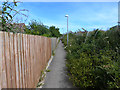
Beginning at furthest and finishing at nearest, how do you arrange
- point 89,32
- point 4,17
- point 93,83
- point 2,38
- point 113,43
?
point 89,32
point 113,43
point 93,83
point 4,17
point 2,38

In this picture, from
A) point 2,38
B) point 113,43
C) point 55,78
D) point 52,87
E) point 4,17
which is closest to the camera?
point 2,38

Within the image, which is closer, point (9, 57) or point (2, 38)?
point (2, 38)

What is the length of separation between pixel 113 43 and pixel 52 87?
12.5 feet

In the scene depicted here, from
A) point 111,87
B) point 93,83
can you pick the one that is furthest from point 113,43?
point 111,87

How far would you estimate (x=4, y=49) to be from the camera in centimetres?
110

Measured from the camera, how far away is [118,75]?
70.3 inches

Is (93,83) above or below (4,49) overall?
below

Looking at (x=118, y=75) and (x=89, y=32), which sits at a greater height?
(x=89, y=32)

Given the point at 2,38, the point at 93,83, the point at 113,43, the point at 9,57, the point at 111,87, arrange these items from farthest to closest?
the point at 113,43, the point at 93,83, the point at 111,87, the point at 9,57, the point at 2,38

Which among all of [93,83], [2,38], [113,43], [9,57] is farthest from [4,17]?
[113,43]

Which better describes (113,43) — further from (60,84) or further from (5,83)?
(5,83)

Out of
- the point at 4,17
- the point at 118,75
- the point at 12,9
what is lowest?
the point at 118,75

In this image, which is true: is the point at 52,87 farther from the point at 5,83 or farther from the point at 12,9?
the point at 12,9

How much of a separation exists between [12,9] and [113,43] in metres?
4.66
